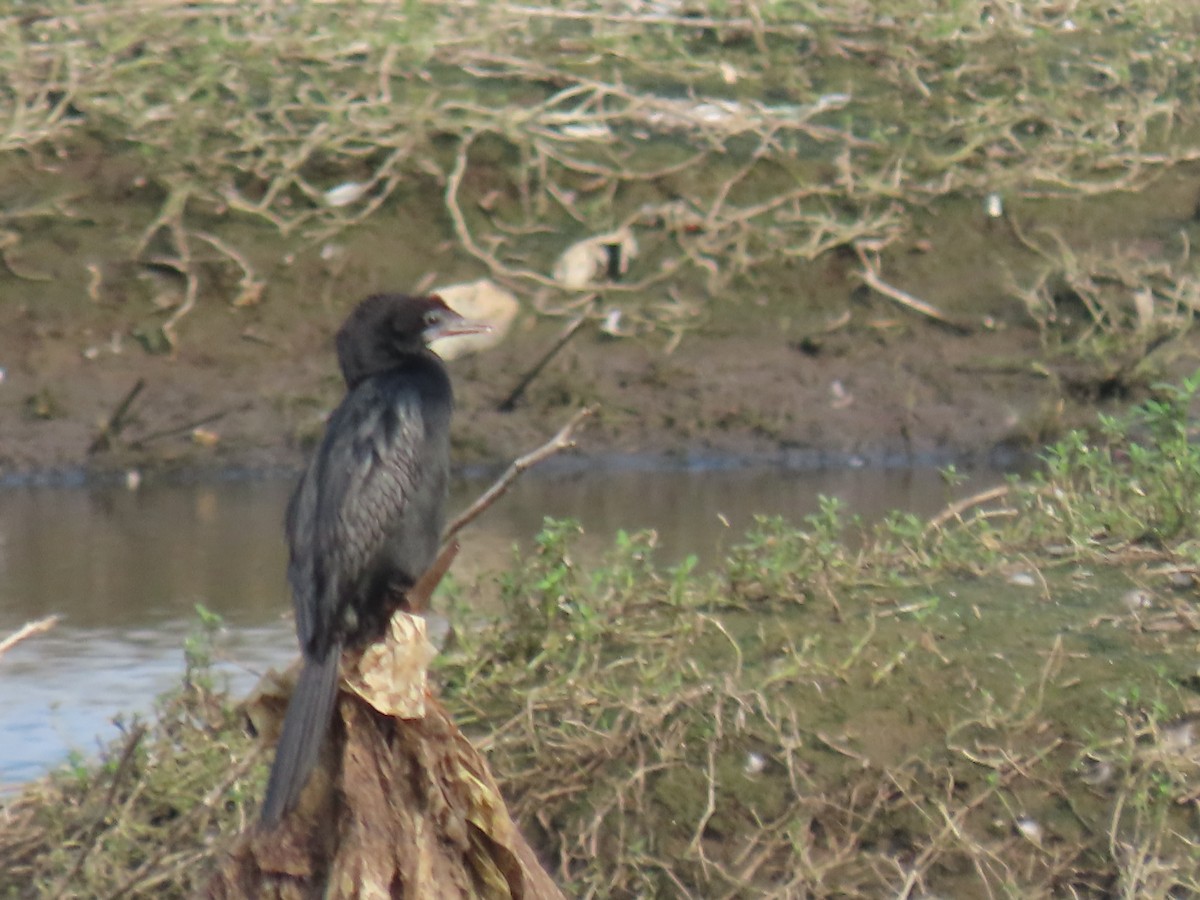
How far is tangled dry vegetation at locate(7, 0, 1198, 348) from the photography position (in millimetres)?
8836

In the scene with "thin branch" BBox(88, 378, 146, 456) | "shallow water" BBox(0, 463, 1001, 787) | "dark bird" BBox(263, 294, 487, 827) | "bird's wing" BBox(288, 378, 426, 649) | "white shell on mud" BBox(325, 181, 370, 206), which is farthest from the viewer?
"white shell on mud" BBox(325, 181, 370, 206)

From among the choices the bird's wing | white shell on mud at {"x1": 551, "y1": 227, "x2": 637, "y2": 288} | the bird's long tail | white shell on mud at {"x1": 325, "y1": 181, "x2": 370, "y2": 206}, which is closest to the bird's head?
the bird's wing

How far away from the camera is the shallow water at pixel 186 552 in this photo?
5.78 m

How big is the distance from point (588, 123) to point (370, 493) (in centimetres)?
522

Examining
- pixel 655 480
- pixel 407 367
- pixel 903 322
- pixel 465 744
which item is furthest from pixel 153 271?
pixel 465 744

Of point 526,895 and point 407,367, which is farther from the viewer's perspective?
point 407,367

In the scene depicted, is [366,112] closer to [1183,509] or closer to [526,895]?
[1183,509]

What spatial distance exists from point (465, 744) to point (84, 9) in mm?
6049

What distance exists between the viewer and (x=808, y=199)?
9.13 meters

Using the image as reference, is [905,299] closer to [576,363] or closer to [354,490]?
[576,363]

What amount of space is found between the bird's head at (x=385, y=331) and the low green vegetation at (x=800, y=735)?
21.5 inches

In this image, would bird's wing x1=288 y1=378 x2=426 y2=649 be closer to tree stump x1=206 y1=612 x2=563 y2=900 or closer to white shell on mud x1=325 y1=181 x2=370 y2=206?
tree stump x1=206 y1=612 x2=563 y2=900

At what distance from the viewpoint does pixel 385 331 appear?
4.77m

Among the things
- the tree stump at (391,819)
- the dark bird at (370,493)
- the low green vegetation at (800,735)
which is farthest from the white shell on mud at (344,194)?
the tree stump at (391,819)
